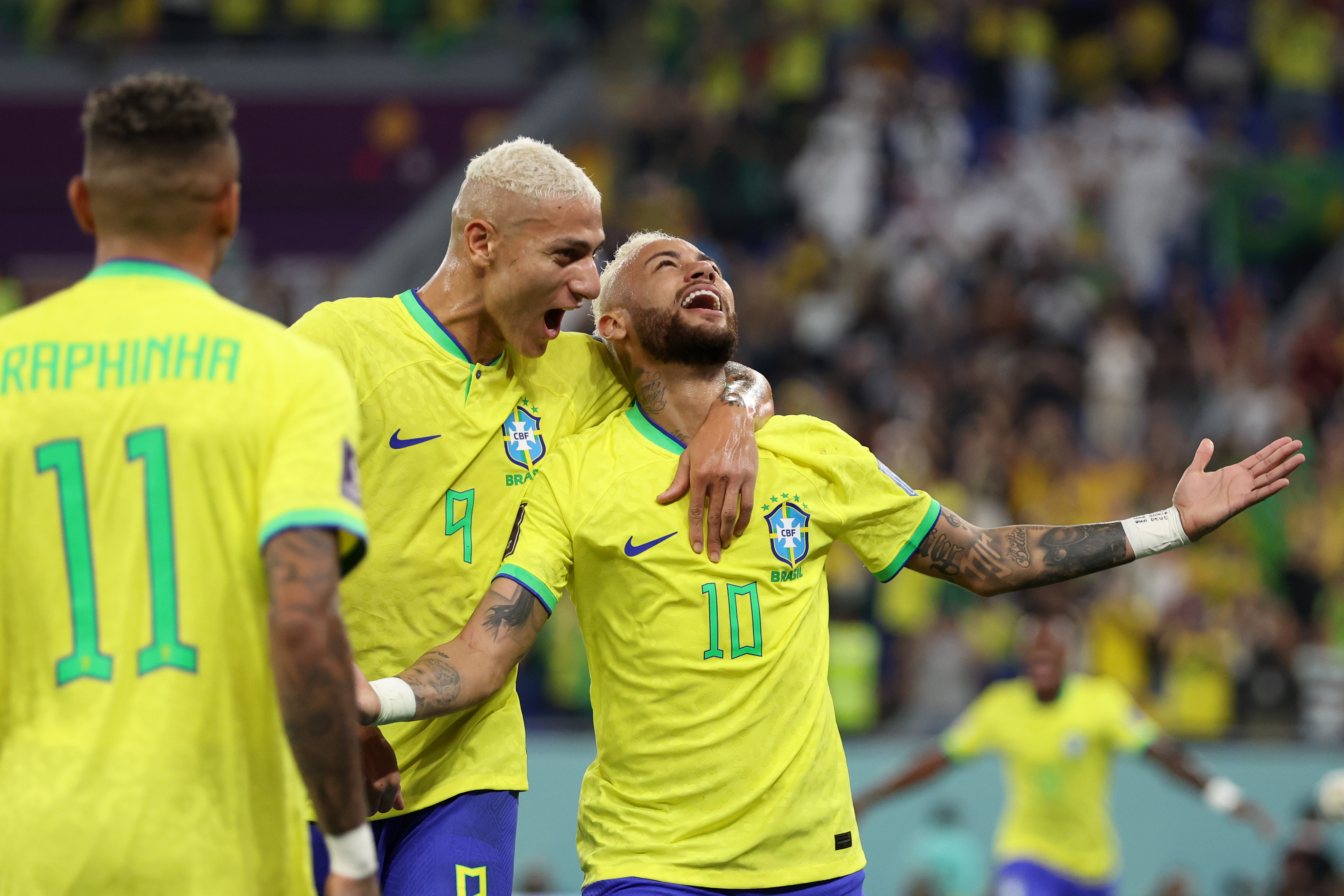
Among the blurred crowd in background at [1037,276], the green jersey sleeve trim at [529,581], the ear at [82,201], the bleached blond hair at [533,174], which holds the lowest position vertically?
the green jersey sleeve trim at [529,581]

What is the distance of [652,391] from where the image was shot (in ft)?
15.0

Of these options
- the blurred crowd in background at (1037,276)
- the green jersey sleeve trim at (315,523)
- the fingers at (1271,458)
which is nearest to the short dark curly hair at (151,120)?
the green jersey sleeve trim at (315,523)

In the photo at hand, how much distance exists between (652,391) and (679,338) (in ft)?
0.64

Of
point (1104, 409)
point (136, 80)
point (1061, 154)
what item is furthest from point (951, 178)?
point (136, 80)

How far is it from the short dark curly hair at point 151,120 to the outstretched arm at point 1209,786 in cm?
791

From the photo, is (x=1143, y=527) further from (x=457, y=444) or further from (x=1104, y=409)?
(x=1104, y=409)

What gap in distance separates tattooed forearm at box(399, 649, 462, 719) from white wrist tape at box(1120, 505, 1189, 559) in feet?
6.27

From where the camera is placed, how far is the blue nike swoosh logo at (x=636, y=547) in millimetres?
4230

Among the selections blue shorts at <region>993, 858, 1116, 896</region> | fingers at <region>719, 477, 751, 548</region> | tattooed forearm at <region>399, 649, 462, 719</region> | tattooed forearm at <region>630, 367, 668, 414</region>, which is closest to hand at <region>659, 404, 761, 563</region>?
fingers at <region>719, 477, 751, 548</region>

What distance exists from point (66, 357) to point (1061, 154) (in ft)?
45.8

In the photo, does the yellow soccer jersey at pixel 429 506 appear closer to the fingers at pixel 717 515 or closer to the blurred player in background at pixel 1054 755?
the fingers at pixel 717 515

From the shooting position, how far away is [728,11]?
17.9 metres

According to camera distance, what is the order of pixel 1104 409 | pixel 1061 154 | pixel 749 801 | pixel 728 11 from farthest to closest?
pixel 728 11, pixel 1061 154, pixel 1104 409, pixel 749 801

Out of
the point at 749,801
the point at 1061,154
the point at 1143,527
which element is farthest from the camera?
the point at 1061,154
